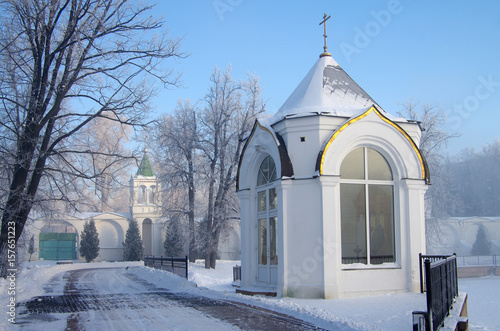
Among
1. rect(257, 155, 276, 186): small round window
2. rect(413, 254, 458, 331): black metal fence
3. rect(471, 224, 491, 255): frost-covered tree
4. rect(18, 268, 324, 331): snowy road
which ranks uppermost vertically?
rect(257, 155, 276, 186): small round window

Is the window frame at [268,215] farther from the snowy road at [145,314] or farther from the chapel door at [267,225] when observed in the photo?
the snowy road at [145,314]

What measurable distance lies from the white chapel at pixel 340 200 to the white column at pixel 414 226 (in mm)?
28

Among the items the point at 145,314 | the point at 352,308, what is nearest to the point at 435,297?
the point at 352,308

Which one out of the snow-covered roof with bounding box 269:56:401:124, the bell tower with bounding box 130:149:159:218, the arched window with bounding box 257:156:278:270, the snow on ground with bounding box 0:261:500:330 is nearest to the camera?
the snow on ground with bounding box 0:261:500:330

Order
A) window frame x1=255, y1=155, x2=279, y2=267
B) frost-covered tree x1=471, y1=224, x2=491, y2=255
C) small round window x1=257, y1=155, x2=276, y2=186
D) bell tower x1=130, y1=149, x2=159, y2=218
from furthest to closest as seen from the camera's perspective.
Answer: frost-covered tree x1=471, y1=224, x2=491, y2=255 → bell tower x1=130, y1=149, x2=159, y2=218 → small round window x1=257, y1=155, x2=276, y2=186 → window frame x1=255, y1=155, x2=279, y2=267

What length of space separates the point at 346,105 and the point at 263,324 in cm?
746

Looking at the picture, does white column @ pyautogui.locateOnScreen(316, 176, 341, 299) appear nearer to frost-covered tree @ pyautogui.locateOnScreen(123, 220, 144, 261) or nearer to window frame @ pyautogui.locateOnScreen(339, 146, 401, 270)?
window frame @ pyautogui.locateOnScreen(339, 146, 401, 270)

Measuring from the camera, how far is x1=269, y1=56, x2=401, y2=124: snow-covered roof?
13633 mm

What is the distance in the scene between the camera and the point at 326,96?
14266 millimetres

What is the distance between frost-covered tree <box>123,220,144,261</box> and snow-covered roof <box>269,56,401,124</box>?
104ft

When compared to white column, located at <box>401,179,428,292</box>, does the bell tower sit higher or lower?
higher

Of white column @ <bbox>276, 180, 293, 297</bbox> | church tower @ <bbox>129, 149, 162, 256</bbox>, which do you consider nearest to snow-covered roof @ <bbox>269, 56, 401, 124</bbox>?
white column @ <bbox>276, 180, 293, 297</bbox>

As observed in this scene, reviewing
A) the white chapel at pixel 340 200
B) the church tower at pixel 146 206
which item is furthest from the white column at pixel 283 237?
the church tower at pixel 146 206

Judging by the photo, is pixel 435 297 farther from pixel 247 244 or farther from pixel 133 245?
pixel 133 245
